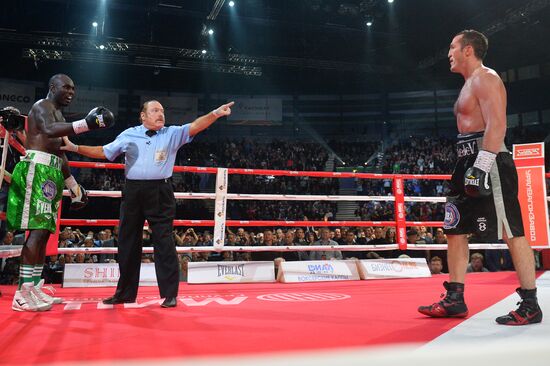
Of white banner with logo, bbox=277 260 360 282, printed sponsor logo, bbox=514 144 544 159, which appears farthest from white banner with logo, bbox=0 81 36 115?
printed sponsor logo, bbox=514 144 544 159

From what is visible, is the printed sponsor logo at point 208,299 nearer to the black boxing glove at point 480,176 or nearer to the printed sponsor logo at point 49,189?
the printed sponsor logo at point 49,189

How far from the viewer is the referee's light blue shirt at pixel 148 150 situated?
99.1 inches

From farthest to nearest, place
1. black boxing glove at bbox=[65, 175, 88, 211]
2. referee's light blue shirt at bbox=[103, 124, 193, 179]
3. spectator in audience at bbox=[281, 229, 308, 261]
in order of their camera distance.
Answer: spectator in audience at bbox=[281, 229, 308, 261], black boxing glove at bbox=[65, 175, 88, 211], referee's light blue shirt at bbox=[103, 124, 193, 179]

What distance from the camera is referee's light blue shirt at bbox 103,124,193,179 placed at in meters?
2.52

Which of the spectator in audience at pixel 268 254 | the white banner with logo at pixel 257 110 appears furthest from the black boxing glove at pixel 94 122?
the white banner with logo at pixel 257 110

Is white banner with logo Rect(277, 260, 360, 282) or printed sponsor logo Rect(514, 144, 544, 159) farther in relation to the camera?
printed sponsor logo Rect(514, 144, 544, 159)

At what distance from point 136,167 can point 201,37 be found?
491 inches

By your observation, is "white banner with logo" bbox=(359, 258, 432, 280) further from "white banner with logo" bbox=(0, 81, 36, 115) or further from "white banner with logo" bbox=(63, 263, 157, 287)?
"white banner with logo" bbox=(0, 81, 36, 115)

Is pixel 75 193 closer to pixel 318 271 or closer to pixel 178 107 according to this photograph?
pixel 318 271

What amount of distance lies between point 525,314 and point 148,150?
2.06 m

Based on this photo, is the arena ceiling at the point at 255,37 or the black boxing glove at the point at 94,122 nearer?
the black boxing glove at the point at 94,122

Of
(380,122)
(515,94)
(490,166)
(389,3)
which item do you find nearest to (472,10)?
(389,3)

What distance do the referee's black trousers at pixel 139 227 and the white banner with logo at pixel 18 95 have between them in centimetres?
1436

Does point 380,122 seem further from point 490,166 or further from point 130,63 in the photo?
point 490,166
